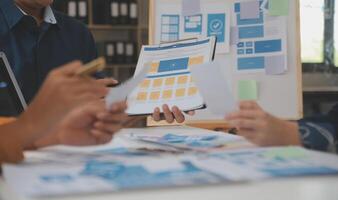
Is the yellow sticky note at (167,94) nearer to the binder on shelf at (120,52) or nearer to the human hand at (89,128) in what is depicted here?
the human hand at (89,128)

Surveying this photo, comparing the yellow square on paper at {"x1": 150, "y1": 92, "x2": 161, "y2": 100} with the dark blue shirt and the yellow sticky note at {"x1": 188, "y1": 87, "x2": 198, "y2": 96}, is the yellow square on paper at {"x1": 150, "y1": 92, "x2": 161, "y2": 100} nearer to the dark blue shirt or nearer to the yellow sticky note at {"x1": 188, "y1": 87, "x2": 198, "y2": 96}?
the yellow sticky note at {"x1": 188, "y1": 87, "x2": 198, "y2": 96}

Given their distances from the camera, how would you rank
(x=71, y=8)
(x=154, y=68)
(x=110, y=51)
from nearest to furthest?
1. (x=154, y=68)
2. (x=71, y=8)
3. (x=110, y=51)

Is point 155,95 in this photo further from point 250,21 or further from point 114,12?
point 114,12

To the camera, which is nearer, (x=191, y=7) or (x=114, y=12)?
(x=191, y=7)

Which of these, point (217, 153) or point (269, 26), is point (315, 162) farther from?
point (269, 26)

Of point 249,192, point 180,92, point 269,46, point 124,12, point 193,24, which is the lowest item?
point 249,192

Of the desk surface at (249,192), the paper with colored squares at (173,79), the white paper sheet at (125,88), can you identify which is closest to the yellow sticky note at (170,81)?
the paper with colored squares at (173,79)

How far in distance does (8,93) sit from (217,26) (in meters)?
0.95

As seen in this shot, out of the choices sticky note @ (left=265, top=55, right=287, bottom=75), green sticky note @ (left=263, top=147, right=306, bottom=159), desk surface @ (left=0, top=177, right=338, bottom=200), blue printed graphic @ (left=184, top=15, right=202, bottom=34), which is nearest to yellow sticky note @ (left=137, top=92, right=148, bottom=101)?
blue printed graphic @ (left=184, top=15, right=202, bottom=34)

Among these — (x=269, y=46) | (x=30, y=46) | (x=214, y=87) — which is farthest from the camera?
(x=30, y=46)

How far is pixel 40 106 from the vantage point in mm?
888

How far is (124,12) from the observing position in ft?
14.6

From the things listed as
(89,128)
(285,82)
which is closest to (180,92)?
(89,128)

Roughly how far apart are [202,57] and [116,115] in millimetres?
594
